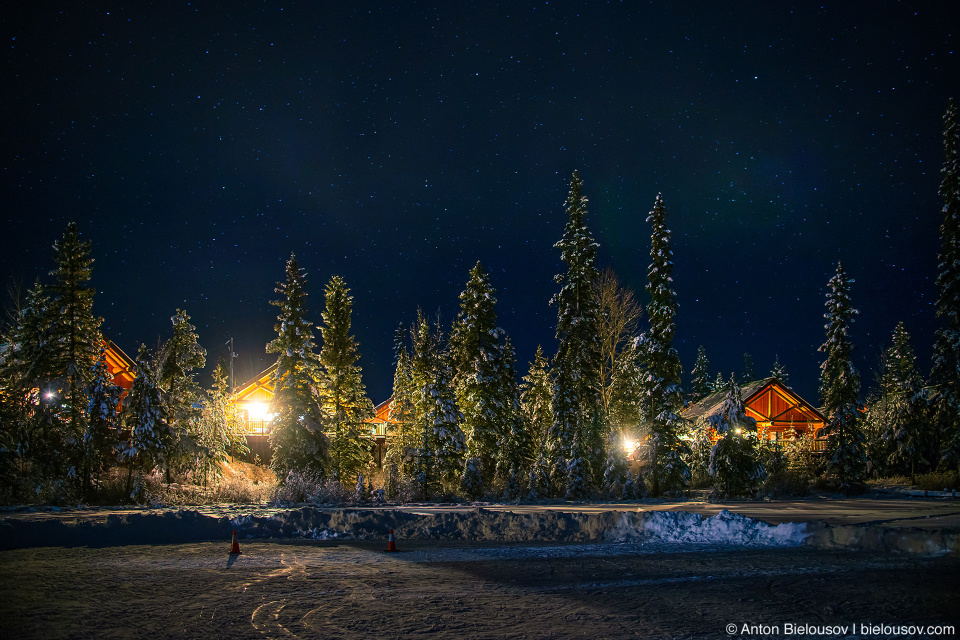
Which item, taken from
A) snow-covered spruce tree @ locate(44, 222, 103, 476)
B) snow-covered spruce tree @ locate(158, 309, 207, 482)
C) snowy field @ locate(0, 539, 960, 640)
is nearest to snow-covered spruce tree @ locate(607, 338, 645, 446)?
snowy field @ locate(0, 539, 960, 640)

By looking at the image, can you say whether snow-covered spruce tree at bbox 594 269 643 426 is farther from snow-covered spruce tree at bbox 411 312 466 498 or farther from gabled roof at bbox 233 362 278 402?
gabled roof at bbox 233 362 278 402

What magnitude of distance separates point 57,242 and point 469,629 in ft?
99.4

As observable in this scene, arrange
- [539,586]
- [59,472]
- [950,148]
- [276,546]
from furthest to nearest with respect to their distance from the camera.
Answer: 1. [950,148]
2. [59,472]
3. [276,546]
4. [539,586]

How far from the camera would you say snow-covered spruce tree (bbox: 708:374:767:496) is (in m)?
28.8

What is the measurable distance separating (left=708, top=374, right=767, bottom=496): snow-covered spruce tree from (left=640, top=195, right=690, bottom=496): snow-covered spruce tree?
1.81m

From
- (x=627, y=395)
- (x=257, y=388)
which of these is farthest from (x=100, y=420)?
(x=627, y=395)

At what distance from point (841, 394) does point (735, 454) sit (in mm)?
10091

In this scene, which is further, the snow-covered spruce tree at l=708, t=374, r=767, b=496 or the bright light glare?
the bright light glare

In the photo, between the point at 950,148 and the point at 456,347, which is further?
the point at 456,347

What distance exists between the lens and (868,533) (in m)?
12.0

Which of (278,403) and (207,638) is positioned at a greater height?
(278,403)

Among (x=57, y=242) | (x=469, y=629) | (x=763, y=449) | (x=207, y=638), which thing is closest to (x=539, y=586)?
(x=469, y=629)

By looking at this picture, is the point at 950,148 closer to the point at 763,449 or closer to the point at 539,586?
the point at 763,449

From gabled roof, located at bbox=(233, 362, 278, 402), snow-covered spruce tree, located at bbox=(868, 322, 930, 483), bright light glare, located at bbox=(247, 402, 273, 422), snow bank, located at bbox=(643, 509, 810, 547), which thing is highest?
gabled roof, located at bbox=(233, 362, 278, 402)
